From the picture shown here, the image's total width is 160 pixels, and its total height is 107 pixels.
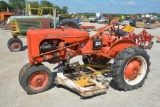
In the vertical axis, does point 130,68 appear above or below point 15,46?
above

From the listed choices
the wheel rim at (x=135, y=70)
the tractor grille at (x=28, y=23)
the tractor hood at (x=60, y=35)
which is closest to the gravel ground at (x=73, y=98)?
the wheel rim at (x=135, y=70)

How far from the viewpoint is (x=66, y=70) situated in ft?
17.6

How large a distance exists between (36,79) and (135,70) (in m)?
2.33

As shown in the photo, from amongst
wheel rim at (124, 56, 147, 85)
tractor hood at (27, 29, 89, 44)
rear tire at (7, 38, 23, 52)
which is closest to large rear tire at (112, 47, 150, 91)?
wheel rim at (124, 56, 147, 85)

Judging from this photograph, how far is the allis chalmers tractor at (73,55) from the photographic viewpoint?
14.8ft

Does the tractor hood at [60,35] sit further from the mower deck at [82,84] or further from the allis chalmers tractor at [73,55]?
the mower deck at [82,84]

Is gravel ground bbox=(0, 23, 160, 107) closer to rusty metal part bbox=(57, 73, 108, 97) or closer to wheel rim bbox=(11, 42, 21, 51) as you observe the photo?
rusty metal part bbox=(57, 73, 108, 97)

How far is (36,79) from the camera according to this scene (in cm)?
461

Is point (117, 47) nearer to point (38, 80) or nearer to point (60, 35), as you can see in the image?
point (60, 35)

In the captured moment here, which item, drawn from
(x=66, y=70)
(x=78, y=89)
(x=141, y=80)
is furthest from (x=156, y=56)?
(x=78, y=89)

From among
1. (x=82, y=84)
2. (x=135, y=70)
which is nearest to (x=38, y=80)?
(x=82, y=84)

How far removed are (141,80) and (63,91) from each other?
1.91m

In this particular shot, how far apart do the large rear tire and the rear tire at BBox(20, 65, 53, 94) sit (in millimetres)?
1513

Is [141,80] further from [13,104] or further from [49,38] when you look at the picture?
[13,104]
